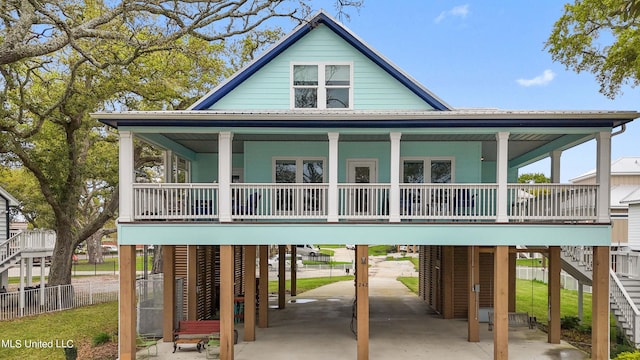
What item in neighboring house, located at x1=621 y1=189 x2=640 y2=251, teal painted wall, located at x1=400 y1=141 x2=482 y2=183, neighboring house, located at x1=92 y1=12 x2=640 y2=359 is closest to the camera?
neighboring house, located at x1=92 y1=12 x2=640 y2=359

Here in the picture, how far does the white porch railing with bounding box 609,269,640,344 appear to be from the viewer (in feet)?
47.6

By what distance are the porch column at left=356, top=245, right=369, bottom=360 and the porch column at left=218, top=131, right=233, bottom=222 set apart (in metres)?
3.91

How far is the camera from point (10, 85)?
22.1 meters

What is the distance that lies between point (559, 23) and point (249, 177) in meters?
14.5

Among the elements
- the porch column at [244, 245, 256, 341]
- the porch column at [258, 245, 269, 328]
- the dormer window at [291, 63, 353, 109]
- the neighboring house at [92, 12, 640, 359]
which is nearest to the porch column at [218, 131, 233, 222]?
the neighboring house at [92, 12, 640, 359]

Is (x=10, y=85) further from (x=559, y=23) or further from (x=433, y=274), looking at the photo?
(x=559, y=23)

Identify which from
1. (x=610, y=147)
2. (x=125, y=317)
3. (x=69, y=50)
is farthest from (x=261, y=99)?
(x=69, y=50)

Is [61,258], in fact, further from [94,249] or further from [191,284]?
[94,249]

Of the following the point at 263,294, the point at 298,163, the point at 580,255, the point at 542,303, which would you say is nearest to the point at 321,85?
the point at 298,163

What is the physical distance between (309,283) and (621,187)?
976 inches

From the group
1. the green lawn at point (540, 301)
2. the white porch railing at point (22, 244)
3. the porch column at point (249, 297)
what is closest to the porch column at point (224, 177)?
the porch column at point (249, 297)

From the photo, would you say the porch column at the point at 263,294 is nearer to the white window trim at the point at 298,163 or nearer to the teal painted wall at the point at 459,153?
the white window trim at the point at 298,163

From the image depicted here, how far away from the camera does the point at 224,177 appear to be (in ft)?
44.3

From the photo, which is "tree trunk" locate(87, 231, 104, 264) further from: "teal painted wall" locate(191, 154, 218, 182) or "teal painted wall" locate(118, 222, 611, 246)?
"teal painted wall" locate(118, 222, 611, 246)
